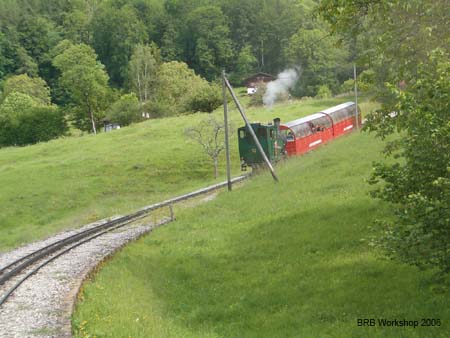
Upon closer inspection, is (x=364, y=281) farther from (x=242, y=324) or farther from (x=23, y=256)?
(x=23, y=256)

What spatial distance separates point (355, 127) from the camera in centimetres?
5372

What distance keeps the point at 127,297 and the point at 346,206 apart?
29.4 feet

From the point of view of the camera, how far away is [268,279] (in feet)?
54.4

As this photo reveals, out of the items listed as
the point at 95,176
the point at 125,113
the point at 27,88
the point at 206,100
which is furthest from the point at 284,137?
the point at 27,88

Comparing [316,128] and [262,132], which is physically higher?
[262,132]

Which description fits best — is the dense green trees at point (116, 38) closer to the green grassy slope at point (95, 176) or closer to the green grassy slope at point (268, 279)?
the green grassy slope at point (95, 176)

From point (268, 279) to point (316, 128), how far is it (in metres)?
30.2

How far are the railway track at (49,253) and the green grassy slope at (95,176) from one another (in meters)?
3.28

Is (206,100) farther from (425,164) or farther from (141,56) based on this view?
(425,164)

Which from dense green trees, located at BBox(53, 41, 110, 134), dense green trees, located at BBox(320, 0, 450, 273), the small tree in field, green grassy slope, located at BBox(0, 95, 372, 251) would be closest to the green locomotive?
green grassy slope, located at BBox(0, 95, 372, 251)

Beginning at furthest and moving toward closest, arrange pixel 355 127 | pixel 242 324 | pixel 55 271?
pixel 355 127, pixel 55 271, pixel 242 324

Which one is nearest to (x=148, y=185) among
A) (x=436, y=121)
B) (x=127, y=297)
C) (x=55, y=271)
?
(x=55, y=271)

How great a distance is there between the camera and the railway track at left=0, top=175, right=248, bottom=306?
62.3ft

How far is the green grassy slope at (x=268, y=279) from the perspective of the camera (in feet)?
42.2
